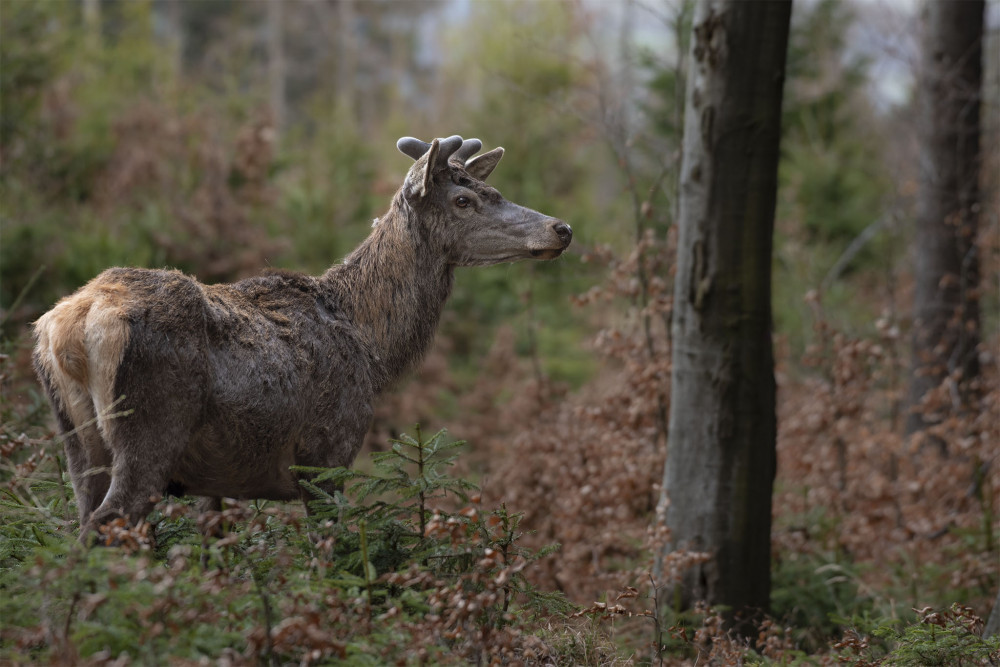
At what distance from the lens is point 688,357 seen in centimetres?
590

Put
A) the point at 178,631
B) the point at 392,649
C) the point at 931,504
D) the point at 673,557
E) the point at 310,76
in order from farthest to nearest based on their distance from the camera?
the point at 310,76, the point at 931,504, the point at 673,557, the point at 392,649, the point at 178,631


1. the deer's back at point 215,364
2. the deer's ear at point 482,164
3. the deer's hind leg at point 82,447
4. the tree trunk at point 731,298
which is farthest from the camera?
the tree trunk at point 731,298

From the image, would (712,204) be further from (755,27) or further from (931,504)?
(931,504)

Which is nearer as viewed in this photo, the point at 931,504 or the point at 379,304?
the point at 379,304

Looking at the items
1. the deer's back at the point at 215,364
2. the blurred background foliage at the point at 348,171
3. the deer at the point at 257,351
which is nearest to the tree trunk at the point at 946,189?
the blurred background foliage at the point at 348,171

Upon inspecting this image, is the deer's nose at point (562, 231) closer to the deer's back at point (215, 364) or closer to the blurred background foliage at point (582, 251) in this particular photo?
the deer's back at point (215, 364)

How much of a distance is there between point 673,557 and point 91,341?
11.3ft

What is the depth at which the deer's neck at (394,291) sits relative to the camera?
494cm

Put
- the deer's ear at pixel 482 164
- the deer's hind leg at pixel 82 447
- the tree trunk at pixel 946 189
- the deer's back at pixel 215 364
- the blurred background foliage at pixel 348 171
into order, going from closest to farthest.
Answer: the deer's back at pixel 215 364 < the deer's hind leg at pixel 82 447 < the deer's ear at pixel 482 164 < the tree trunk at pixel 946 189 < the blurred background foliage at pixel 348 171

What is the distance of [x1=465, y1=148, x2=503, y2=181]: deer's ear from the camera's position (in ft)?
18.0

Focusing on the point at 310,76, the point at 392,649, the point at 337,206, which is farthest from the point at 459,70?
the point at 392,649

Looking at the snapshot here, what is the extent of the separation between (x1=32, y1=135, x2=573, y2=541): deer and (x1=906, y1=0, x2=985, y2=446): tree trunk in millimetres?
5635

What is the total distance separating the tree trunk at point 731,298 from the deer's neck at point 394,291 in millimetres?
1731

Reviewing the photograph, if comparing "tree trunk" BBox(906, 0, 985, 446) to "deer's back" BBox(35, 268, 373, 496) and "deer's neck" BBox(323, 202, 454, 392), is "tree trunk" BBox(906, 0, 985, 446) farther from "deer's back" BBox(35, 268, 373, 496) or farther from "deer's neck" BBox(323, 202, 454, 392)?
"deer's back" BBox(35, 268, 373, 496)
